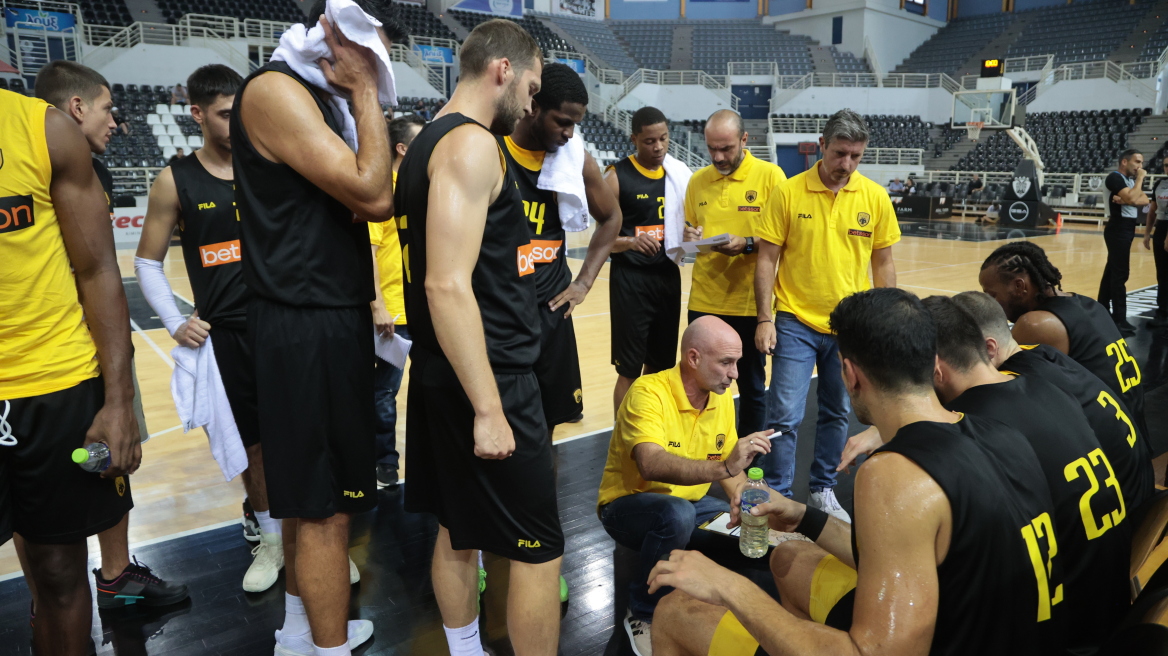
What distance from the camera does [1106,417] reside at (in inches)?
90.4

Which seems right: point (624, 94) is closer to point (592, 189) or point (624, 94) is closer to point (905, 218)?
point (905, 218)

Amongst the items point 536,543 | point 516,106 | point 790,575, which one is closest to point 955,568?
point 790,575

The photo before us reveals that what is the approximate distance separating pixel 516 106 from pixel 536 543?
1.11 metres

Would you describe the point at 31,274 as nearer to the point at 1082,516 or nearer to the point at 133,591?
the point at 133,591

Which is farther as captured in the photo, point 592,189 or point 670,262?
point 670,262

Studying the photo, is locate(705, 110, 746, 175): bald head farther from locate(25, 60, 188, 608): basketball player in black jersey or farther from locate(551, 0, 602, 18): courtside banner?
locate(551, 0, 602, 18): courtside banner

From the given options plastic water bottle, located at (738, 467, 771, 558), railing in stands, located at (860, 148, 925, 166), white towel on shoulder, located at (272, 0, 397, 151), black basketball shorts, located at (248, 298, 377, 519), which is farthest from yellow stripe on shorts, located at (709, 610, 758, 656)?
railing in stands, located at (860, 148, 925, 166)

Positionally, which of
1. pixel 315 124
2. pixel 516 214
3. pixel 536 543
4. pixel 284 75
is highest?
pixel 284 75

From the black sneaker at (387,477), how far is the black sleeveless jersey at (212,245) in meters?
1.32

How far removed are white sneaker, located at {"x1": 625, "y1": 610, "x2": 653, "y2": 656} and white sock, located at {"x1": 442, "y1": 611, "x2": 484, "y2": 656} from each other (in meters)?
0.61

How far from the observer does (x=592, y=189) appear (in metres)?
3.33

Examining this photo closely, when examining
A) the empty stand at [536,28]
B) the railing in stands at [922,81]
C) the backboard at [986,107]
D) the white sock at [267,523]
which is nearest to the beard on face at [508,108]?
the white sock at [267,523]

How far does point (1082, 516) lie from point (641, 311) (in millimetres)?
2516

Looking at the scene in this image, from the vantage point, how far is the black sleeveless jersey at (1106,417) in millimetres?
2285
